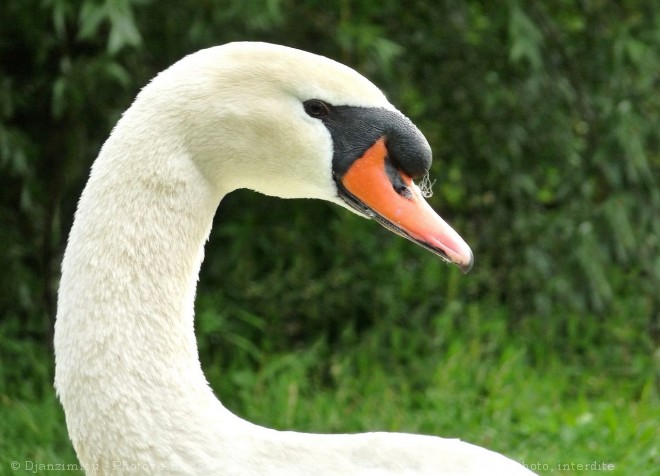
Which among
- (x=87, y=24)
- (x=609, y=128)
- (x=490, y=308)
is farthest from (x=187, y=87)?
(x=490, y=308)

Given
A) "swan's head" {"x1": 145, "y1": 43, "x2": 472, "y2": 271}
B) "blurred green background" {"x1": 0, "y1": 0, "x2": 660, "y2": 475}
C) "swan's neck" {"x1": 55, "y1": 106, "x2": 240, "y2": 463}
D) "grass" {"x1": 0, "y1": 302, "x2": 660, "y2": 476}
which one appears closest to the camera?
"swan's neck" {"x1": 55, "y1": 106, "x2": 240, "y2": 463}

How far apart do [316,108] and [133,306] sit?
500 mm

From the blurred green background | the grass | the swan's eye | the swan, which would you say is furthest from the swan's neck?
the blurred green background

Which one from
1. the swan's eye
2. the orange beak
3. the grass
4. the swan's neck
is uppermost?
the swan's eye

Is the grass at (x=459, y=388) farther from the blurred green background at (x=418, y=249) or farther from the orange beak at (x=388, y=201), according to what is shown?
the orange beak at (x=388, y=201)

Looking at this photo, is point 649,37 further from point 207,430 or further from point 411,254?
point 207,430

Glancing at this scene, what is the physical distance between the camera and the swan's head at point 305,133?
6.92 ft

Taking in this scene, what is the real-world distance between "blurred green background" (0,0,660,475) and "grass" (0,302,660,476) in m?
0.01

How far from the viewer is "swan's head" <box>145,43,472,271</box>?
6.92 ft

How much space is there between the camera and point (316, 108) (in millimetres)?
2158

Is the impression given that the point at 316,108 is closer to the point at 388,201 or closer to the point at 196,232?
the point at 388,201

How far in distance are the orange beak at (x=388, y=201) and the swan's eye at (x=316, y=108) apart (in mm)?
110

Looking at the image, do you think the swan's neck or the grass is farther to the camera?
the grass

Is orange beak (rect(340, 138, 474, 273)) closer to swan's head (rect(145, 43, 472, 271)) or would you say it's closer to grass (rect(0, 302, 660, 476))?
swan's head (rect(145, 43, 472, 271))
